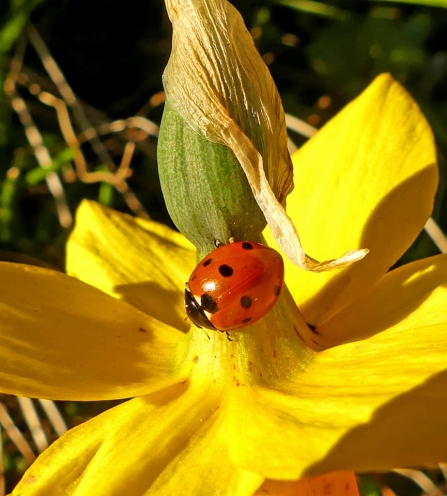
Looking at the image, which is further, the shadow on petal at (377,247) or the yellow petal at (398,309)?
the shadow on petal at (377,247)

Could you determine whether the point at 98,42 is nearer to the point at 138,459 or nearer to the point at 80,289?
the point at 80,289

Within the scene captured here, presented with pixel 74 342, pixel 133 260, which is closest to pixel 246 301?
pixel 74 342

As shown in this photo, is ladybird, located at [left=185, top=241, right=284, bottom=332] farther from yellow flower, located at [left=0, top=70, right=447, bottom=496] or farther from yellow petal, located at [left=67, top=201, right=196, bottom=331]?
yellow petal, located at [left=67, top=201, right=196, bottom=331]

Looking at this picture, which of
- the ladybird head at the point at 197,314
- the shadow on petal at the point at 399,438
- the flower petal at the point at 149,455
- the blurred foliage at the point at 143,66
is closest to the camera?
the shadow on petal at the point at 399,438

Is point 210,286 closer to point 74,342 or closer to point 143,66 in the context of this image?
point 74,342

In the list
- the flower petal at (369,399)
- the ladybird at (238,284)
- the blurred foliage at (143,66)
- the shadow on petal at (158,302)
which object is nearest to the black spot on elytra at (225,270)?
the ladybird at (238,284)

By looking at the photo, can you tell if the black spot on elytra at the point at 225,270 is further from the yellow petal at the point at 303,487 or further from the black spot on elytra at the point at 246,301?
the yellow petal at the point at 303,487

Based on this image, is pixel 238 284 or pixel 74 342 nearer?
pixel 238 284
